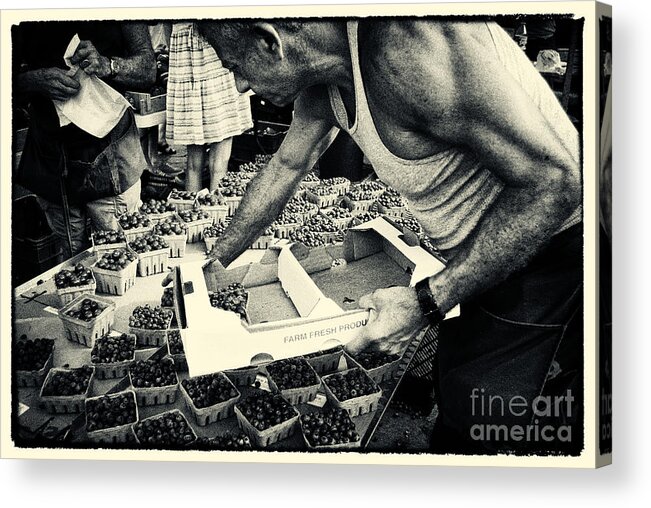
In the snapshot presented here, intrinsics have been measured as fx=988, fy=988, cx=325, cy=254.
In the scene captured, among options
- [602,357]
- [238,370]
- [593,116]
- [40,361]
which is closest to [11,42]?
[40,361]

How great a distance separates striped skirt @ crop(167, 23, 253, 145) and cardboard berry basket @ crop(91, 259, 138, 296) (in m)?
0.66

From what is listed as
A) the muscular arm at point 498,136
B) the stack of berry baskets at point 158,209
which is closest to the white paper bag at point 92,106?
the stack of berry baskets at point 158,209

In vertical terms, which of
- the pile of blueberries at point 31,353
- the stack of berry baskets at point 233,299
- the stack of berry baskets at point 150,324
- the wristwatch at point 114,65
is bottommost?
the pile of blueberries at point 31,353

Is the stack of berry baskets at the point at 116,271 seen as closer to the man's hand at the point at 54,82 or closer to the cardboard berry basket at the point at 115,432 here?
the cardboard berry basket at the point at 115,432

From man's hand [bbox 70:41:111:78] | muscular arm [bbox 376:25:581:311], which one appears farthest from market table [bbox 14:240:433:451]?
man's hand [bbox 70:41:111:78]

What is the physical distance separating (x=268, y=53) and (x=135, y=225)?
40.4 inches

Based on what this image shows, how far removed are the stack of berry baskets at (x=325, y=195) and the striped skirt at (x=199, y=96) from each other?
1.42ft

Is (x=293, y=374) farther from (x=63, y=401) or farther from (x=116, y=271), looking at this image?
(x=63, y=401)

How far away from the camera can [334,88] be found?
14.6ft

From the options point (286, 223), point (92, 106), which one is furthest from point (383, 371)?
point (92, 106)

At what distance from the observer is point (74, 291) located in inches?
185

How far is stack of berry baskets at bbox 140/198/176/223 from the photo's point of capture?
465 centimetres

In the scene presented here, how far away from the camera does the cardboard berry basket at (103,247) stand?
467cm

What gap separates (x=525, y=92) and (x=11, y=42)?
93.2 inches
